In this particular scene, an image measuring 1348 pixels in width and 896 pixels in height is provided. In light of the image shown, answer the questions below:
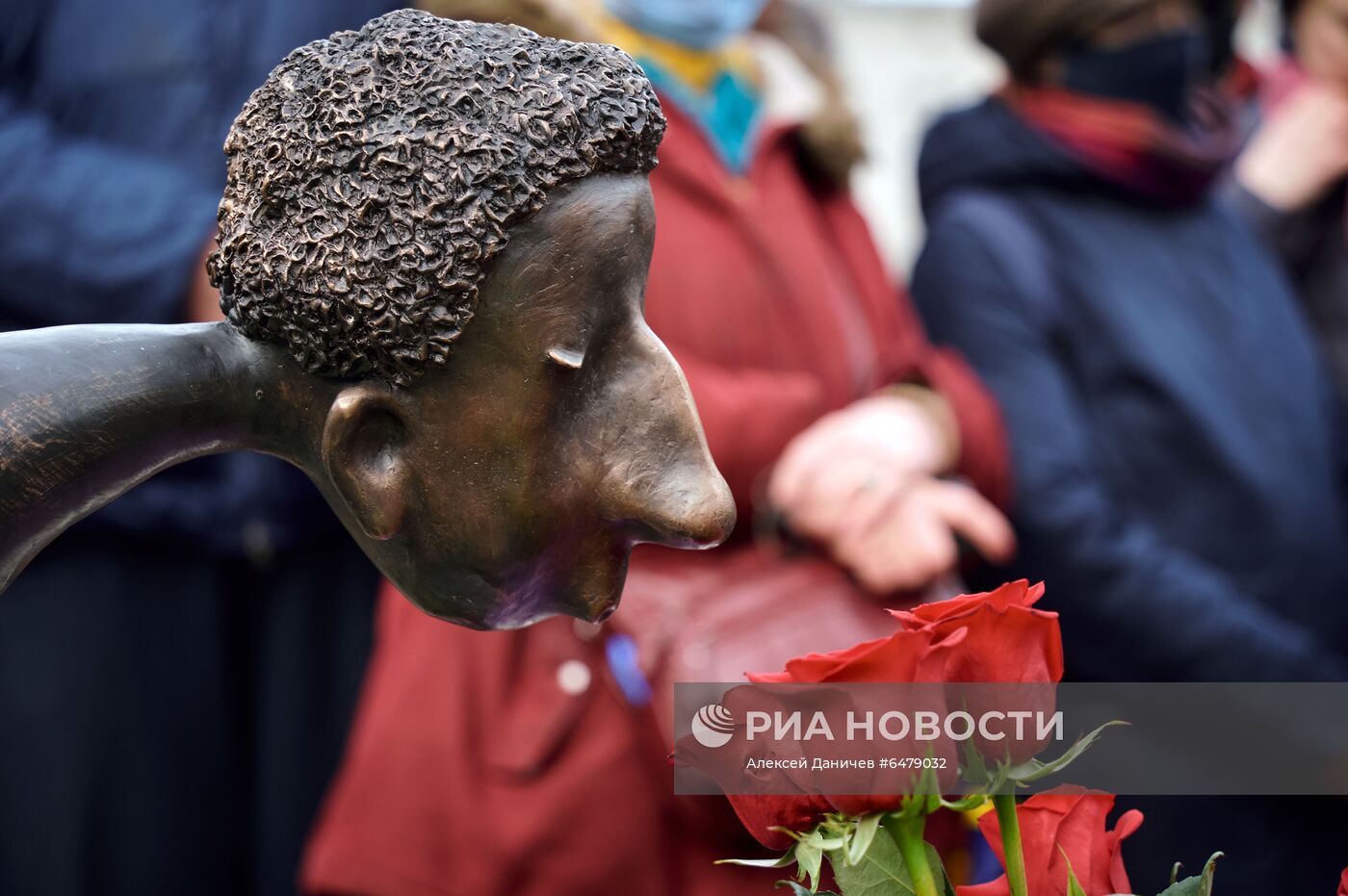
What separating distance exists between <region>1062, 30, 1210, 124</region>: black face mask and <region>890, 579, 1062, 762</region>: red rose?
1498mm

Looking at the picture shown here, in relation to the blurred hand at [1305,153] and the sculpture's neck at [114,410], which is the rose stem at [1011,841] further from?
the blurred hand at [1305,153]

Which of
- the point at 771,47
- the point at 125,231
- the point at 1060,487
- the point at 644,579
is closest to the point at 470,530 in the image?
the point at 644,579

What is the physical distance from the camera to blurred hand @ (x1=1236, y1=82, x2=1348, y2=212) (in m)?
2.34

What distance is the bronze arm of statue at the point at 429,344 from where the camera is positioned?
0.64 meters

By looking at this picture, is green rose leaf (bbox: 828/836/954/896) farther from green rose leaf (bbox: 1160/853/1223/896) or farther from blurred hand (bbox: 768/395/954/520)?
blurred hand (bbox: 768/395/954/520)

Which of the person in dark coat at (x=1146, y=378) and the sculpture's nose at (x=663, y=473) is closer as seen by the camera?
the sculpture's nose at (x=663, y=473)

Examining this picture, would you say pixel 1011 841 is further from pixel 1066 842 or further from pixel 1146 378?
pixel 1146 378

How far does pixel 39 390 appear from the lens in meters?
0.65

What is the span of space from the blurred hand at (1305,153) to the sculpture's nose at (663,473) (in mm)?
1965

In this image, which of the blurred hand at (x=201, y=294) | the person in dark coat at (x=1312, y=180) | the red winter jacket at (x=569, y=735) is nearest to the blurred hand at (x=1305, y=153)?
the person in dark coat at (x=1312, y=180)

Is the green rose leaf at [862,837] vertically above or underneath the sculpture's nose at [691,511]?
underneath

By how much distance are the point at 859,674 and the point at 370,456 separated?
0.24 meters

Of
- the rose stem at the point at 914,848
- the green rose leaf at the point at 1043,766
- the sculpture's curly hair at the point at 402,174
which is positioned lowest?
the rose stem at the point at 914,848

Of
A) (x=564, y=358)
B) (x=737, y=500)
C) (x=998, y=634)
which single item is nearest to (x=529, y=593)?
(x=564, y=358)
